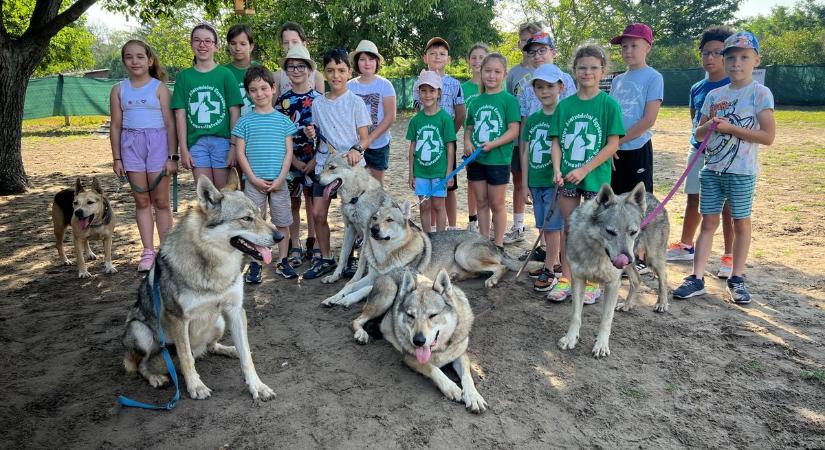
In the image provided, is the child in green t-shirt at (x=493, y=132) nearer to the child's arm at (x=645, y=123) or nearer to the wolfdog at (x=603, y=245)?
the child's arm at (x=645, y=123)

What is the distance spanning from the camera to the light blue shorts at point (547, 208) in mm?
5027

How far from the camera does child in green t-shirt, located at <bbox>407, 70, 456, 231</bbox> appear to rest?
232 inches

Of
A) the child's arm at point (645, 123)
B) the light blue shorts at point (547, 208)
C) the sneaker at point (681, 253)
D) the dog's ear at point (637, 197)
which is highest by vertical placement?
the child's arm at point (645, 123)

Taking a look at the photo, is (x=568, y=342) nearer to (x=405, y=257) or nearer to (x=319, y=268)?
(x=405, y=257)

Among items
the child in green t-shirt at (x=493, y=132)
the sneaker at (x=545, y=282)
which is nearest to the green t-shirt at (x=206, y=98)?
the child in green t-shirt at (x=493, y=132)

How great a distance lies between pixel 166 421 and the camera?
10.8ft

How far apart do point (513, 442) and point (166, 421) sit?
7.24ft

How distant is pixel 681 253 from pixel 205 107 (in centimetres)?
573

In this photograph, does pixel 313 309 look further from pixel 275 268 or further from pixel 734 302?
pixel 734 302

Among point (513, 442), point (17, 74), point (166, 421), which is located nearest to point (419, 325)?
point (513, 442)

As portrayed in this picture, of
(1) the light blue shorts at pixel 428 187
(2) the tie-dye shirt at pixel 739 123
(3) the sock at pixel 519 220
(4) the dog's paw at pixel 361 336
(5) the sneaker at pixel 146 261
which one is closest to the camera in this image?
(4) the dog's paw at pixel 361 336

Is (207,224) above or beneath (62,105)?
beneath

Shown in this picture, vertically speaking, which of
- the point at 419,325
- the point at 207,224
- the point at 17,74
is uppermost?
the point at 17,74

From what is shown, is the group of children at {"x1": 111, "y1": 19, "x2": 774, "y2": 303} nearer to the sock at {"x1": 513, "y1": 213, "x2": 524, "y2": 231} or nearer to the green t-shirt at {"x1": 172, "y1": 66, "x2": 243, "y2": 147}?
the green t-shirt at {"x1": 172, "y1": 66, "x2": 243, "y2": 147}
